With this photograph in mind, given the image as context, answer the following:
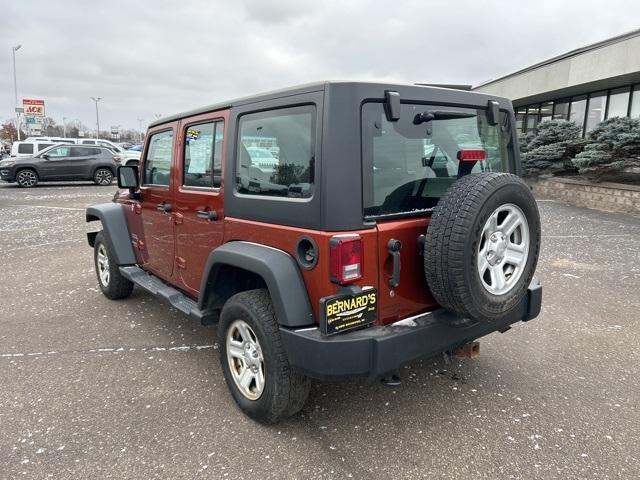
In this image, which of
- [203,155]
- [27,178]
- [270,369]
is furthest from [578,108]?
[27,178]

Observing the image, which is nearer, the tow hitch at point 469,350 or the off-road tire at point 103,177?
the tow hitch at point 469,350

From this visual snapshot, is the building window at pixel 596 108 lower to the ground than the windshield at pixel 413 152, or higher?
higher

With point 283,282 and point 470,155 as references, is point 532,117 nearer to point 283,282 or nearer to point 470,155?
point 470,155

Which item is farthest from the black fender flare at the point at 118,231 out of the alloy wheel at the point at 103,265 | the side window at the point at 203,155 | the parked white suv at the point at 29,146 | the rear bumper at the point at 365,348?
the parked white suv at the point at 29,146

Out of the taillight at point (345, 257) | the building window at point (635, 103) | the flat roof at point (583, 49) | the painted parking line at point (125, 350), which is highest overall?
the flat roof at point (583, 49)

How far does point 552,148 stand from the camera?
45.6 feet

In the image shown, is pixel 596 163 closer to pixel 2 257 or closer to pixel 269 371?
pixel 269 371

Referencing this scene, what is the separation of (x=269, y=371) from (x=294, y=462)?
480 mm

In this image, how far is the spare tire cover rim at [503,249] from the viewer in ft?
7.91

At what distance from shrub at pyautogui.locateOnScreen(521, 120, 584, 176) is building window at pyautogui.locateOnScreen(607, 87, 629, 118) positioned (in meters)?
1.13

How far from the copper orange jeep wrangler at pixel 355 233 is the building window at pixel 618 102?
13182 mm

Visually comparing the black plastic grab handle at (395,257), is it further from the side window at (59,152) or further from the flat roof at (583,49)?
the side window at (59,152)

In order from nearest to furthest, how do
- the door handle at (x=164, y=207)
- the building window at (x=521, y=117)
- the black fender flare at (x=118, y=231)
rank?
the door handle at (x=164, y=207) < the black fender flare at (x=118, y=231) < the building window at (x=521, y=117)

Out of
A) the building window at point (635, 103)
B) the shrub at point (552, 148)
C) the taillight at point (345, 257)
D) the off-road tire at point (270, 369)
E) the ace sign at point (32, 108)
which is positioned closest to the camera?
the taillight at point (345, 257)
